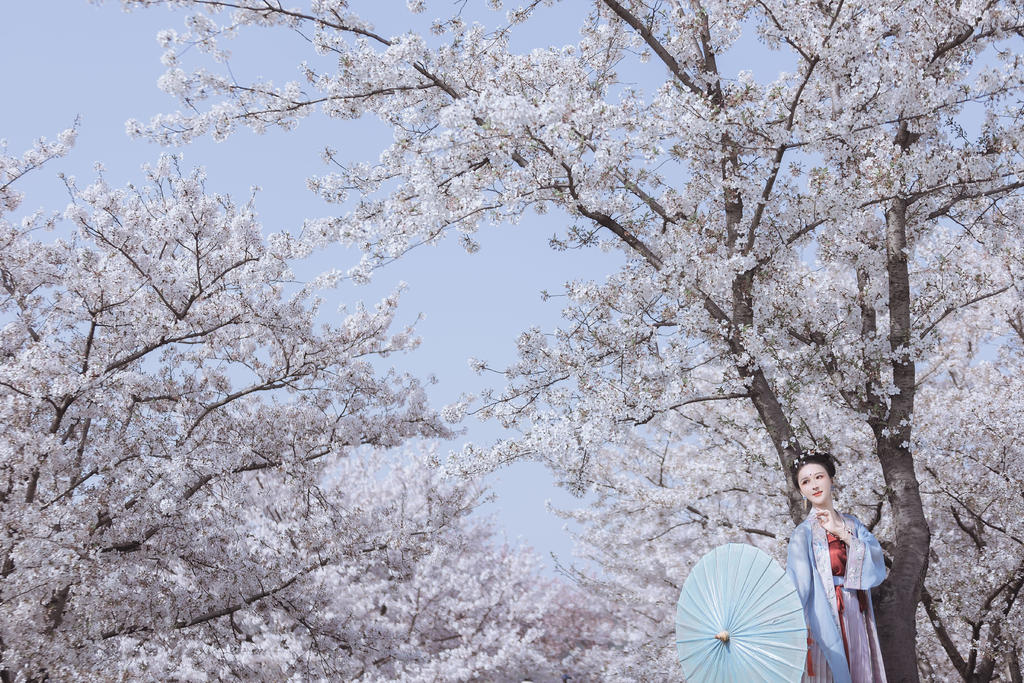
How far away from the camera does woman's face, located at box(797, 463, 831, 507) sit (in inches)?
183

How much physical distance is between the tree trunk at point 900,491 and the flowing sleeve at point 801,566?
1.03 metres

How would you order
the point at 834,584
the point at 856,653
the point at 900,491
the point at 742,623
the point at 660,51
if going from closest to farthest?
the point at 742,623 → the point at 856,653 → the point at 834,584 → the point at 900,491 → the point at 660,51

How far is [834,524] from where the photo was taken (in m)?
4.61

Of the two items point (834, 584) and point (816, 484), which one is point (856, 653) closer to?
point (834, 584)

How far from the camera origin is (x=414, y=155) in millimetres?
6348

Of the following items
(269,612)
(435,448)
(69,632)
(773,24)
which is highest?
(773,24)

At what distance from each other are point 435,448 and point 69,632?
3373 millimetres

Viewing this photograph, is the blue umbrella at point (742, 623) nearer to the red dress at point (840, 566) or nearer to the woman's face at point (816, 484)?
the red dress at point (840, 566)

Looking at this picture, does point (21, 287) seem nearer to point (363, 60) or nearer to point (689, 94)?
point (363, 60)

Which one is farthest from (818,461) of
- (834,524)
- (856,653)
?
(856,653)

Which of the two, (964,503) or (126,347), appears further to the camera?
(964,503)

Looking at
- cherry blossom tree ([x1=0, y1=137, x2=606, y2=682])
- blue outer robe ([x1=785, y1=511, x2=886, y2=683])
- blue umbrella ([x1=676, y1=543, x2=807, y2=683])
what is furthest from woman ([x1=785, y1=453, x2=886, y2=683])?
cherry blossom tree ([x1=0, y1=137, x2=606, y2=682])

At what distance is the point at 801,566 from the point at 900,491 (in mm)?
1566

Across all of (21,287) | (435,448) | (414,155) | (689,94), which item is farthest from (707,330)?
(21,287)
